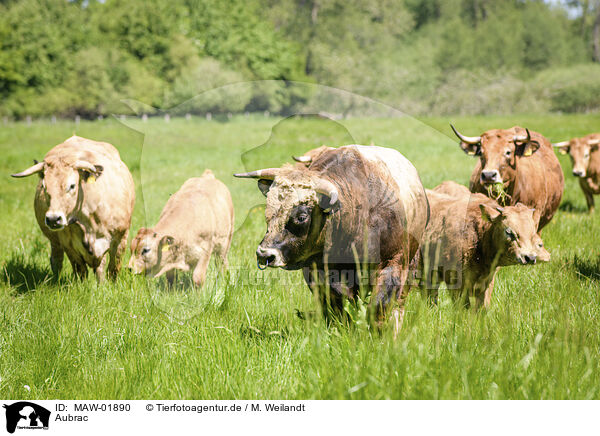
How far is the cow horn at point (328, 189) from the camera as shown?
2.71m

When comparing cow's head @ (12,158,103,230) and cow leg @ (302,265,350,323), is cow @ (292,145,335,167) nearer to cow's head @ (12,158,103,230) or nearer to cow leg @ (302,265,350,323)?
cow leg @ (302,265,350,323)

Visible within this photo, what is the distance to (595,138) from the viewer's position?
10.7m

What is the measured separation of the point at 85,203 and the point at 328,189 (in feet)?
12.1

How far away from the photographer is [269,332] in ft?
12.1

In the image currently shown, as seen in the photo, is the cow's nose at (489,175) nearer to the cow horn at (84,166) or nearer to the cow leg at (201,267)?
the cow leg at (201,267)

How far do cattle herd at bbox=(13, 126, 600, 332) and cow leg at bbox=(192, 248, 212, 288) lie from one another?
0.02 meters

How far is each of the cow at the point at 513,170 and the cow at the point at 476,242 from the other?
0.91m

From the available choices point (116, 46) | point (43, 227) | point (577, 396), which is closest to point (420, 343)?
point (577, 396)

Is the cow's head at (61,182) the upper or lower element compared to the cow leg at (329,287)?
upper

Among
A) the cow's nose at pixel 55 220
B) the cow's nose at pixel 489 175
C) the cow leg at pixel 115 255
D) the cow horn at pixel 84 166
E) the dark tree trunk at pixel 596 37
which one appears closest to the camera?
the cow's nose at pixel 55 220

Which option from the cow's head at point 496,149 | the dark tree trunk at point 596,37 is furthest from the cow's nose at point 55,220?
the dark tree trunk at point 596,37

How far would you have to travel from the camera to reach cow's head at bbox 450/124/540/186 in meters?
5.48

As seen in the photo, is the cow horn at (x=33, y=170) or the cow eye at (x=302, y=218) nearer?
the cow eye at (x=302, y=218)

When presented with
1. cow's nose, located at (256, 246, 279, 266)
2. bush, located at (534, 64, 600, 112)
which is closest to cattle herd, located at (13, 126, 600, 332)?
cow's nose, located at (256, 246, 279, 266)
